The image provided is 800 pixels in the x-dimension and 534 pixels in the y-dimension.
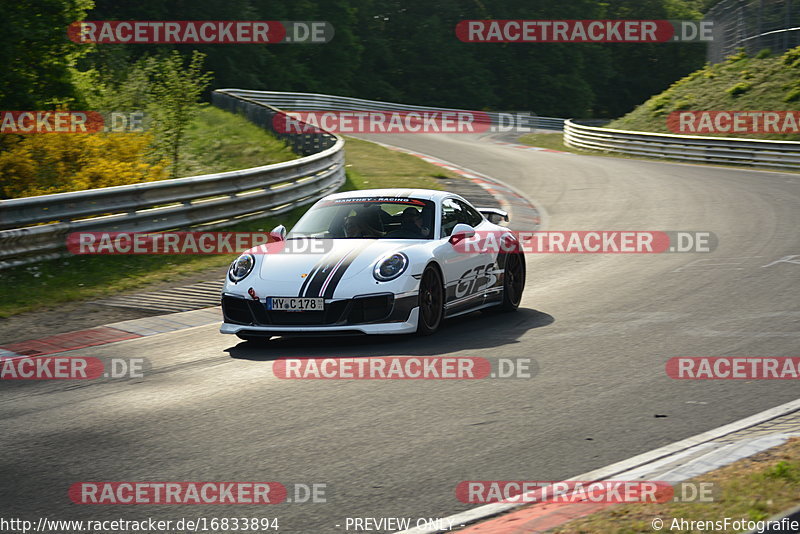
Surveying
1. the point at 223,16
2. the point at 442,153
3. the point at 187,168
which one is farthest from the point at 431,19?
the point at 187,168

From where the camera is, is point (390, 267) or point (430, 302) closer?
point (390, 267)

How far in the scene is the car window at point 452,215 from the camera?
9740 millimetres

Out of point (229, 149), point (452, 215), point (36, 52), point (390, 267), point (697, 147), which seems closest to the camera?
point (390, 267)

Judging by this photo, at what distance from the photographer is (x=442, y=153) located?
32875 millimetres

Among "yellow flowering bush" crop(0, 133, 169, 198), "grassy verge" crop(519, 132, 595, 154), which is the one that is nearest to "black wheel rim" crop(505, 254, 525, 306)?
"yellow flowering bush" crop(0, 133, 169, 198)

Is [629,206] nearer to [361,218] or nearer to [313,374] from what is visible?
[361,218]

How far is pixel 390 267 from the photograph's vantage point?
8.62 metres

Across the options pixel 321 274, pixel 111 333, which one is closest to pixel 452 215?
pixel 321 274

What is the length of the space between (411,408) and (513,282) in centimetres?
411

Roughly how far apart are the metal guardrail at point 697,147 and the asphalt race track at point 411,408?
57.5 feet

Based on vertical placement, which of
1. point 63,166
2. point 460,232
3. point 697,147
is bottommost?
point 697,147

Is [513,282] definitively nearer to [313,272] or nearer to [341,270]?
[341,270]

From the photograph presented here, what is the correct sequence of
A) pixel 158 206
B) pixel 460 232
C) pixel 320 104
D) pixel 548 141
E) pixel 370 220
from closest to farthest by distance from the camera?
pixel 460 232 < pixel 370 220 < pixel 158 206 < pixel 548 141 < pixel 320 104

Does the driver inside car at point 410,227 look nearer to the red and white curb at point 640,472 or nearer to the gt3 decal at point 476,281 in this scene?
the gt3 decal at point 476,281
